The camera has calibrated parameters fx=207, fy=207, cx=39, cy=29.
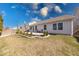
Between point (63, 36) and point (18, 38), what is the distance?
2.42 ft

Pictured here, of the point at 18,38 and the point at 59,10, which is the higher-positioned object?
the point at 59,10

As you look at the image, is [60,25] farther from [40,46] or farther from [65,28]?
[40,46]

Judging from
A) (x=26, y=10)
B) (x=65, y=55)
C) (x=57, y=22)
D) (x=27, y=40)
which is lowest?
(x=65, y=55)

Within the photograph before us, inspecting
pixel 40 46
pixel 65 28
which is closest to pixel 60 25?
pixel 65 28

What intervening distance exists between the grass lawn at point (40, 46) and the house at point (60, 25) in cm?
10

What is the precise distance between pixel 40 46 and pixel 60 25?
473 millimetres

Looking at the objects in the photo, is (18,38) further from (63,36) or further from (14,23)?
(63,36)

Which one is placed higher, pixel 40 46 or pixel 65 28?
pixel 65 28

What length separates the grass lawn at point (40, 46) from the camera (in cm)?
330

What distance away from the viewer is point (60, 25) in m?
3.38

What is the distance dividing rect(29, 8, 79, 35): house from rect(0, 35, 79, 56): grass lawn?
10 centimetres

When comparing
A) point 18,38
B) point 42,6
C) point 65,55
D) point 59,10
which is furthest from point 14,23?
point 65,55

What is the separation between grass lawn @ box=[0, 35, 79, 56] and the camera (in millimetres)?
3299

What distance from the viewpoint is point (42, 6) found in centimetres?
334
